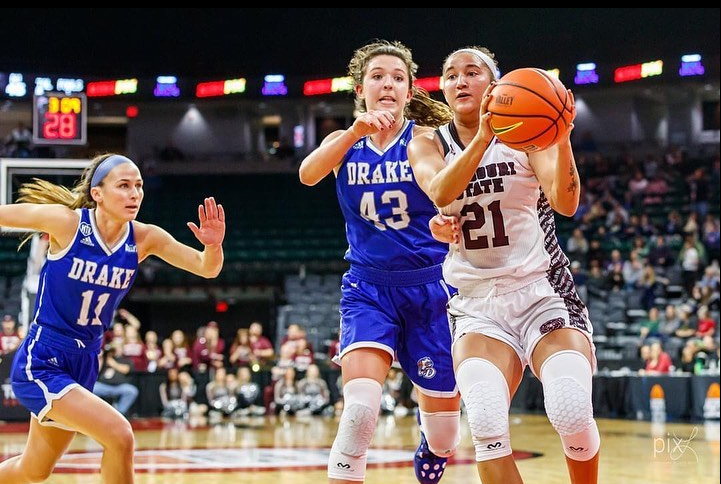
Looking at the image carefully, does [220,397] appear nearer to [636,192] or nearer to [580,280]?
[580,280]

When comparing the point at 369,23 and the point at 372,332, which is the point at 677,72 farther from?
the point at 372,332

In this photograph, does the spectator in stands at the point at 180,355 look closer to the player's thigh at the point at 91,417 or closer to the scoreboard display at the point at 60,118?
the scoreboard display at the point at 60,118

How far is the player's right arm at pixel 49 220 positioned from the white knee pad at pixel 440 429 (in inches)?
80.9

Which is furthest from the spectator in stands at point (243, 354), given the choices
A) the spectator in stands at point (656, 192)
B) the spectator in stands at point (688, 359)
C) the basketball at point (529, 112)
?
the basketball at point (529, 112)

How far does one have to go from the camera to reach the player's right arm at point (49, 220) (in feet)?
17.5

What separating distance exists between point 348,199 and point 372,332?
68cm

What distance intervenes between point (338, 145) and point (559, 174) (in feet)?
3.78

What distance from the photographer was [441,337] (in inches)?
205

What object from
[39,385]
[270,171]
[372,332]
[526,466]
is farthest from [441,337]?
[270,171]

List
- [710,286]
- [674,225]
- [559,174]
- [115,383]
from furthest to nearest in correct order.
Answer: [674,225] → [710,286] → [115,383] → [559,174]

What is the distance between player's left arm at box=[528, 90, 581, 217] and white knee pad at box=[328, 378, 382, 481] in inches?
48.2

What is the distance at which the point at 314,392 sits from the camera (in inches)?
651

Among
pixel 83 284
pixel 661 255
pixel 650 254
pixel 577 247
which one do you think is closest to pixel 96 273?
pixel 83 284

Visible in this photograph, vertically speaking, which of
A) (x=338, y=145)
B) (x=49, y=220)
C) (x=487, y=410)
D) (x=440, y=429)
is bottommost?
(x=440, y=429)
